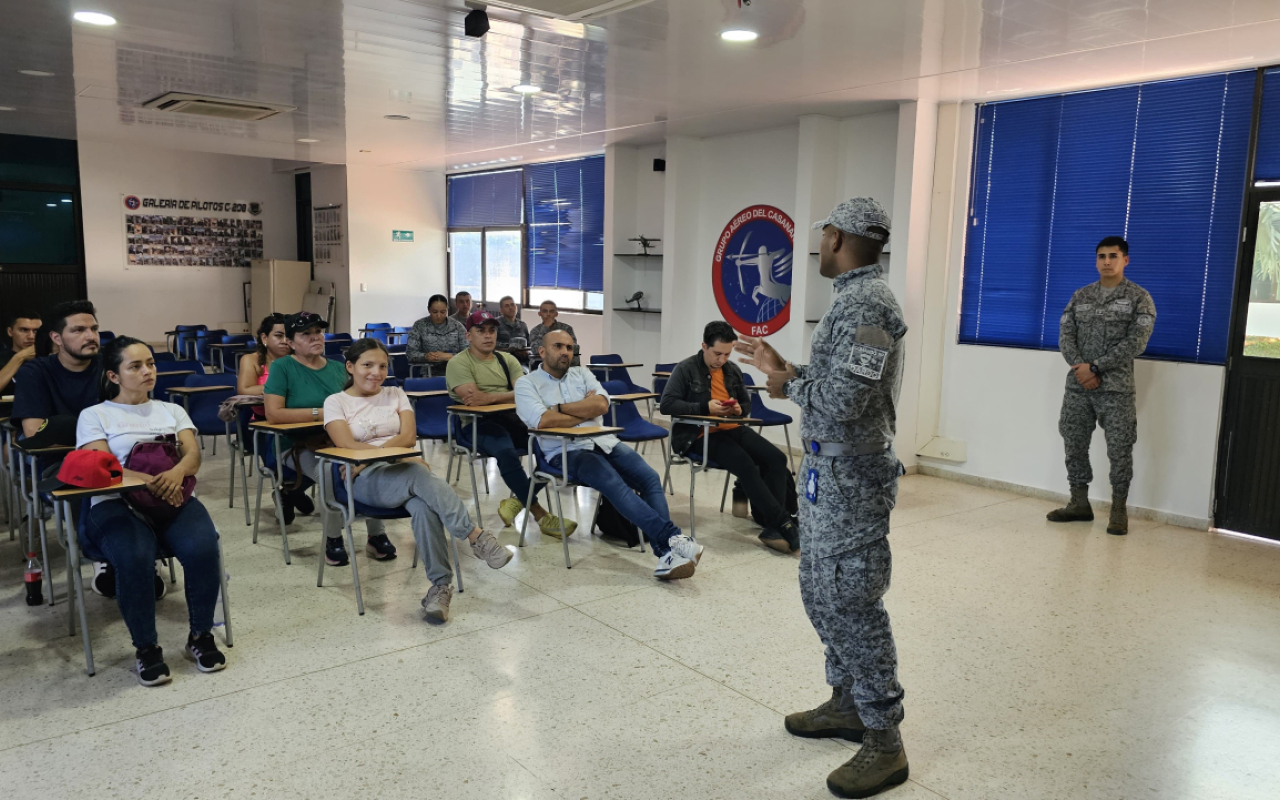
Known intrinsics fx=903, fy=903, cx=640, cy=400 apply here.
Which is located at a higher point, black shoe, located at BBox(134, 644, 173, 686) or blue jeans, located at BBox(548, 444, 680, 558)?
blue jeans, located at BBox(548, 444, 680, 558)

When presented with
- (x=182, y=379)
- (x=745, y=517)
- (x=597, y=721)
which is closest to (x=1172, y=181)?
(x=745, y=517)

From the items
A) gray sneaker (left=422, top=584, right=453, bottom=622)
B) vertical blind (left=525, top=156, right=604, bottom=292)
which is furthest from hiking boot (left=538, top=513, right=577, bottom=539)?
vertical blind (left=525, top=156, right=604, bottom=292)

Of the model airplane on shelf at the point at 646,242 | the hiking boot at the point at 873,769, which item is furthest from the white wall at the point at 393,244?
the hiking boot at the point at 873,769

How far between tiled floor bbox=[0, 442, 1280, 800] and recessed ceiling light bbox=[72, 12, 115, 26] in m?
2.96

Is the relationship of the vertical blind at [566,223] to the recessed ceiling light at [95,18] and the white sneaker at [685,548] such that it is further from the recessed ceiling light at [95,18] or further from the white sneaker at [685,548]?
the white sneaker at [685,548]

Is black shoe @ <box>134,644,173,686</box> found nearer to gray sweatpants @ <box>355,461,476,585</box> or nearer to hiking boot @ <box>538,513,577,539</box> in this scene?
gray sweatpants @ <box>355,461,476,585</box>

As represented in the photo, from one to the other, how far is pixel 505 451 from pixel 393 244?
8965mm

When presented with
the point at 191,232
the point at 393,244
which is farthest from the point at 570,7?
the point at 191,232

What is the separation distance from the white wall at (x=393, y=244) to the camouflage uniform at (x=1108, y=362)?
989 cm

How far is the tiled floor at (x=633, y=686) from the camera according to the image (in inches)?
109

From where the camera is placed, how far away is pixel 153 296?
12.9 m

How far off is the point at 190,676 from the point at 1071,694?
10.8 feet

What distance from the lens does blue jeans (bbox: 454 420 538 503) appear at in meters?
5.23

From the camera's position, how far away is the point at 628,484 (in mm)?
5020
